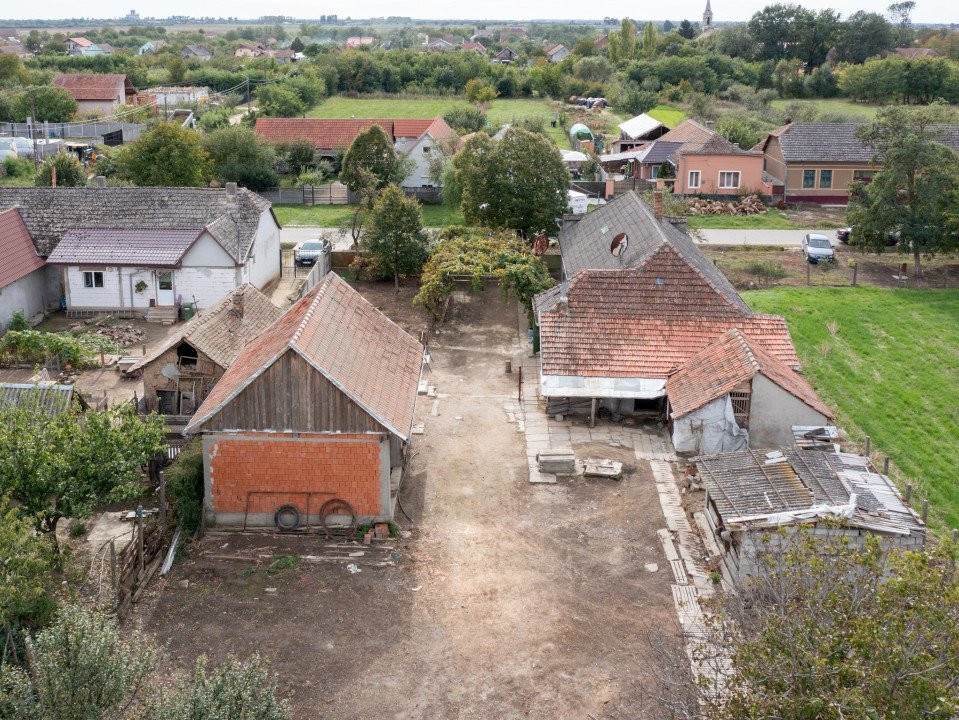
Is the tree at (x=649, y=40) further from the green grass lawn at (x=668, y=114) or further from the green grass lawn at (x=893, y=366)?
the green grass lawn at (x=893, y=366)

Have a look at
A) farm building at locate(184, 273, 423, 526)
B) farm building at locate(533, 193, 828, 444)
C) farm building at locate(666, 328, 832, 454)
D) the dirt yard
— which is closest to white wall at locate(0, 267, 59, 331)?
farm building at locate(184, 273, 423, 526)

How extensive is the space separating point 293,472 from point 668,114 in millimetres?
77309

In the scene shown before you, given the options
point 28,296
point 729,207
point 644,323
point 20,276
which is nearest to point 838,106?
point 729,207

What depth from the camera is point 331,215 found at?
187ft

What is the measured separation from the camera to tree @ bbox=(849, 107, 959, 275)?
42.7 m

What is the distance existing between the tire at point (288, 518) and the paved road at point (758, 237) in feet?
108

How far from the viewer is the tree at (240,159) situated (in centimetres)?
5928

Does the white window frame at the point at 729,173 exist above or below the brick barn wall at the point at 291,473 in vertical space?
above

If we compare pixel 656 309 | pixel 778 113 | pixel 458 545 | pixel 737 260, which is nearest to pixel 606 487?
pixel 458 545

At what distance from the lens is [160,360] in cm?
2630

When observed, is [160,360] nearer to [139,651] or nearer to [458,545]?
[458,545]

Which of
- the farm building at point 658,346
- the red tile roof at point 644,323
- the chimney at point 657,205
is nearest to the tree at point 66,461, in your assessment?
the farm building at point 658,346

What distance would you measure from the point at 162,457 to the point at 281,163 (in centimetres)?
4422

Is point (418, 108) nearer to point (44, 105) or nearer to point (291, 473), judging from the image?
point (44, 105)
